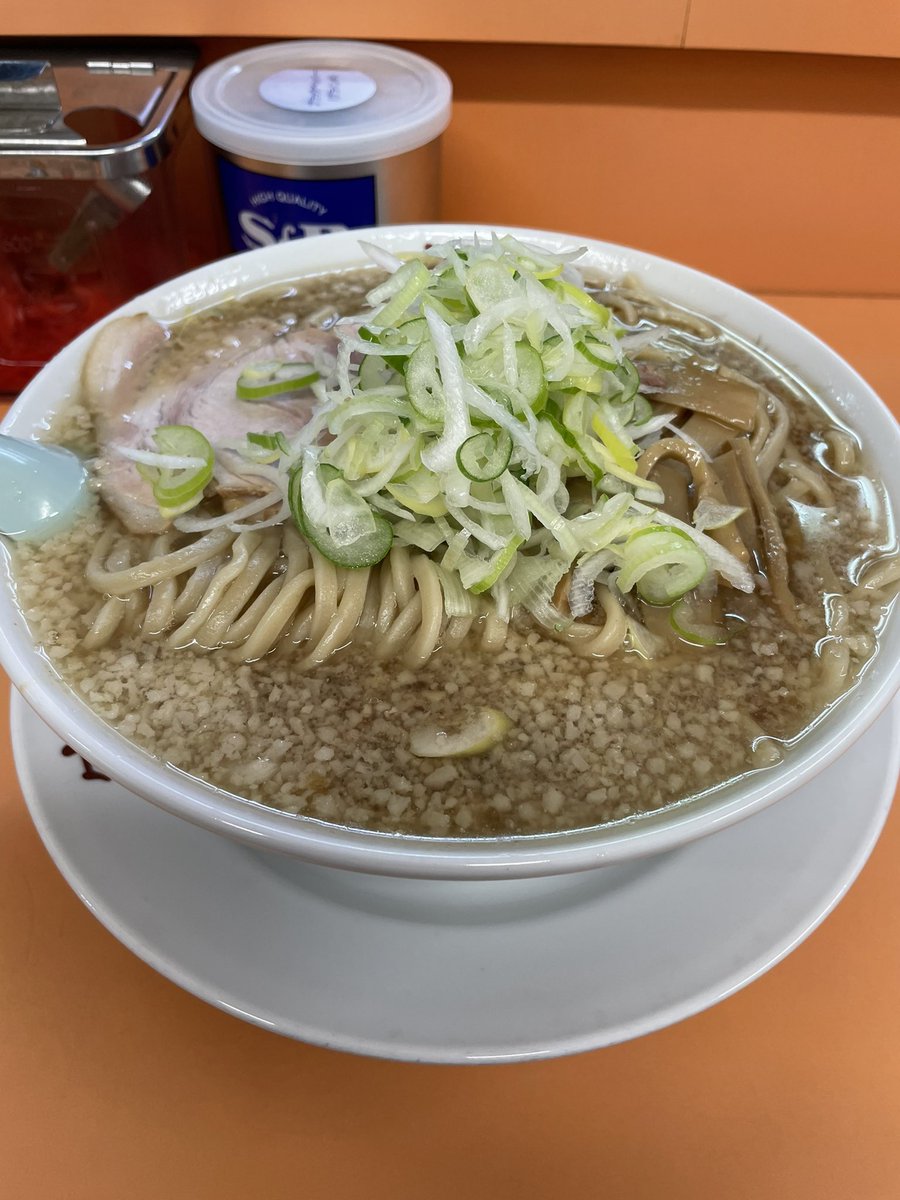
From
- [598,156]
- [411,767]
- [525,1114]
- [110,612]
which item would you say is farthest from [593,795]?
[598,156]

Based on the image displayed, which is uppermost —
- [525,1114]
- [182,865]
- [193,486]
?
[193,486]

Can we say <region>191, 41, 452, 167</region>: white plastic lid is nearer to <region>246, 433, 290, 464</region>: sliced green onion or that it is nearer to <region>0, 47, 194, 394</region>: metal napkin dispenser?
<region>0, 47, 194, 394</region>: metal napkin dispenser

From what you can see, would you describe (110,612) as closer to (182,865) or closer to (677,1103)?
(182,865)

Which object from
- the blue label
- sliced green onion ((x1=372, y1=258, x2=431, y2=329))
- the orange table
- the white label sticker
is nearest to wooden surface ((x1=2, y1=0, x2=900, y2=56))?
the white label sticker

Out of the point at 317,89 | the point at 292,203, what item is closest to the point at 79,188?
the point at 292,203

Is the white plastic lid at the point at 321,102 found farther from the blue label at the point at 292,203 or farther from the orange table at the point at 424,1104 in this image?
the orange table at the point at 424,1104

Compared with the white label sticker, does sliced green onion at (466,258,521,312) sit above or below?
below

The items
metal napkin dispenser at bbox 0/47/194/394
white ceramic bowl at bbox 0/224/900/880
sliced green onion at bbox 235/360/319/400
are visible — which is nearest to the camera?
white ceramic bowl at bbox 0/224/900/880
